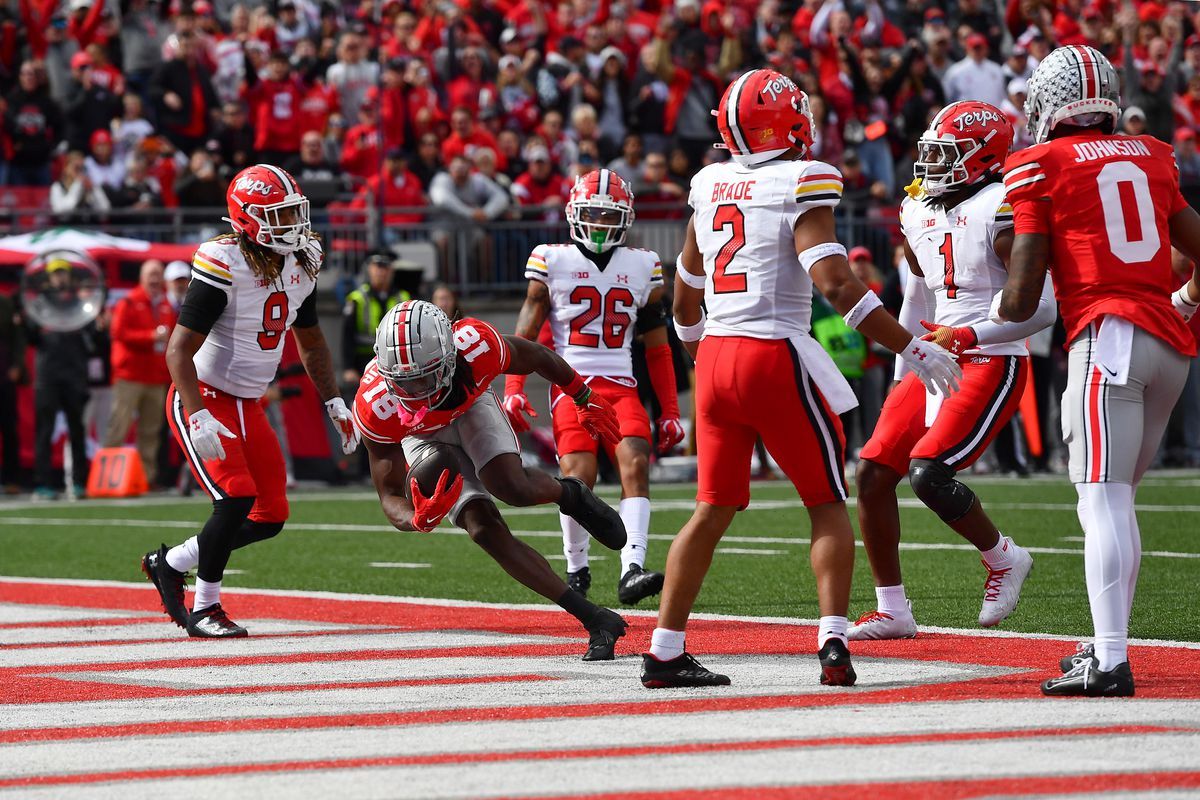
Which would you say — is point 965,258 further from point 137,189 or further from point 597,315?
point 137,189

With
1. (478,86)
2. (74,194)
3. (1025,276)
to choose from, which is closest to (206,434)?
(1025,276)

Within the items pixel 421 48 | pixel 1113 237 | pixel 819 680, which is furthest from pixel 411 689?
pixel 421 48

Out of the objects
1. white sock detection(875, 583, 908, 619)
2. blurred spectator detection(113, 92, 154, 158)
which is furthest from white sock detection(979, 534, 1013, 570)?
blurred spectator detection(113, 92, 154, 158)

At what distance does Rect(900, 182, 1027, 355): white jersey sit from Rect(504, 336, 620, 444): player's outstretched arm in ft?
4.71

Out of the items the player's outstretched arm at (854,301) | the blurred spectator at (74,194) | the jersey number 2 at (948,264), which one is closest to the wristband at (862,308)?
the player's outstretched arm at (854,301)

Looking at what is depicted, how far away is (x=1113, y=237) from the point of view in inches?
237

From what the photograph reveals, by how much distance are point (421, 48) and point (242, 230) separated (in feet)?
45.7

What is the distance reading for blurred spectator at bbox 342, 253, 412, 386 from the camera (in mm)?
17281

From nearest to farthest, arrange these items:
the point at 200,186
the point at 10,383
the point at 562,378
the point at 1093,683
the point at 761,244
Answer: the point at 1093,683, the point at 761,244, the point at 562,378, the point at 10,383, the point at 200,186

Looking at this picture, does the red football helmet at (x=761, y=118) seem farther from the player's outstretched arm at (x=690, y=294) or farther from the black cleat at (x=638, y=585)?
the black cleat at (x=638, y=585)

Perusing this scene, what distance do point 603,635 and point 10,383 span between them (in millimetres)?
11798

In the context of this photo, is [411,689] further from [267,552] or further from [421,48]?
[421,48]

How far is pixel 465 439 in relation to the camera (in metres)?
7.42

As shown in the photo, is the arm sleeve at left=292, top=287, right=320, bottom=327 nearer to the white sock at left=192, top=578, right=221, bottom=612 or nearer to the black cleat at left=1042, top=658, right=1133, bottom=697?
the white sock at left=192, top=578, right=221, bottom=612
